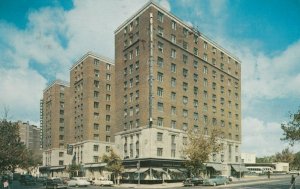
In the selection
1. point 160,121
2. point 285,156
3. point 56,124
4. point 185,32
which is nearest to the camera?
point 160,121

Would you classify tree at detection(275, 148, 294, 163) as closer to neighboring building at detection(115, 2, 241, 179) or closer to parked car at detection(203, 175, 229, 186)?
neighboring building at detection(115, 2, 241, 179)

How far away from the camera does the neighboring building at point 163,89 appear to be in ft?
208

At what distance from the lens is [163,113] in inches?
2547

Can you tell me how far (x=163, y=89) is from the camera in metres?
65.4

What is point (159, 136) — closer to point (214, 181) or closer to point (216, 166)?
point (214, 181)

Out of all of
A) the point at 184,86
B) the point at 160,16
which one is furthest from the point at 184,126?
the point at 160,16

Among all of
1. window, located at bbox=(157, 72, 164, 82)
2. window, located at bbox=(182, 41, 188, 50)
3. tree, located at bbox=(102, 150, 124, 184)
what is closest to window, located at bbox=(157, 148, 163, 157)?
tree, located at bbox=(102, 150, 124, 184)

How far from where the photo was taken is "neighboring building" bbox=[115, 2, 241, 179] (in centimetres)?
6342

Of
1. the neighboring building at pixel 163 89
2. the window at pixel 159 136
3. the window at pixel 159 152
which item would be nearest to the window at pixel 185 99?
the neighboring building at pixel 163 89

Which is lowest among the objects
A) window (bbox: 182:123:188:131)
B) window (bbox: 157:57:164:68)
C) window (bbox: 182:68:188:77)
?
window (bbox: 182:123:188:131)

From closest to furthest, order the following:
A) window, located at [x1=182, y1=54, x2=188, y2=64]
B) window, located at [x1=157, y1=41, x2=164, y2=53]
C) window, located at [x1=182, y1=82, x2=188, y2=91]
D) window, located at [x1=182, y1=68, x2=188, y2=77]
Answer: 1. window, located at [x1=157, y1=41, x2=164, y2=53]
2. window, located at [x1=182, y1=82, x2=188, y2=91]
3. window, located at [x1=182, y1=68, x2=188, y2=77]
4. window, located at [x1=182, y1=54, x2=188, y2=64]

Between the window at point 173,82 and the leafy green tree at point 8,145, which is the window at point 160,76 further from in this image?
the leafy green tree at point 8,145

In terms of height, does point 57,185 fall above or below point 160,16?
below

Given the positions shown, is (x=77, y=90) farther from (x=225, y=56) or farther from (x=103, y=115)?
(x=225, y=56)
